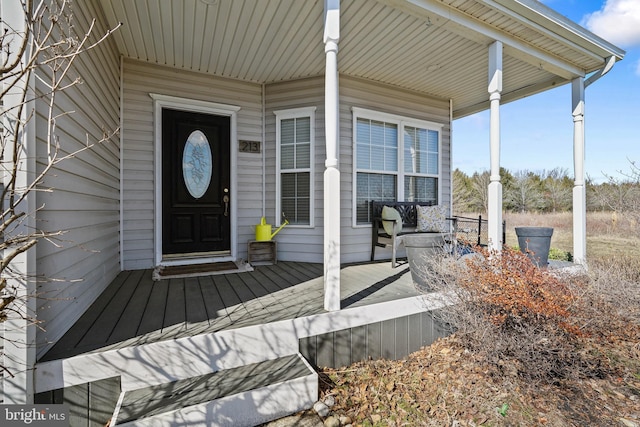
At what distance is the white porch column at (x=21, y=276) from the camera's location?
1.48 meters

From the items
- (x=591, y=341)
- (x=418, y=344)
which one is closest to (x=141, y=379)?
(x=418, y=344)

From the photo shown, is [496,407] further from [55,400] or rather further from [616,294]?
[55,400]

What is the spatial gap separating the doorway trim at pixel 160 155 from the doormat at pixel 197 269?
15 cm

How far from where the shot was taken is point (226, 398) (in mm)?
1685

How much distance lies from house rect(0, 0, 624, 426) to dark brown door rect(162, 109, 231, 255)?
19mm

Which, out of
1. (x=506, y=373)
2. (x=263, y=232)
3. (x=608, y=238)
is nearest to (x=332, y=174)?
(x=506, y=373)

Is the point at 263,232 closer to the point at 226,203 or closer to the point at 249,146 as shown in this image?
the point at 226,203

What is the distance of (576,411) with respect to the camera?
6.64 ft

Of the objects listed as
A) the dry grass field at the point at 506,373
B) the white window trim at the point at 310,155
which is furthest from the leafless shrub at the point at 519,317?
the white window trim at the point at 310,155

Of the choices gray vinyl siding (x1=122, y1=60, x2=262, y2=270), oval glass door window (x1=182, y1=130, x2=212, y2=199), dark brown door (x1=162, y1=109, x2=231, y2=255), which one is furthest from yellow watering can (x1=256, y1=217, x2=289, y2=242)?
gray vinyl siding (x1=122, y1=60, x2=262, y2=270)

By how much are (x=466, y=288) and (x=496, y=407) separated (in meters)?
0.83

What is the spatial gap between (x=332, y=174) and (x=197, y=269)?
2405 millimetres

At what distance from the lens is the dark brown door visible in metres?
4.00

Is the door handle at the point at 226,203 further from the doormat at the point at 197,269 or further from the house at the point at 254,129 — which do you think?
the doormat at the point at 197,269
